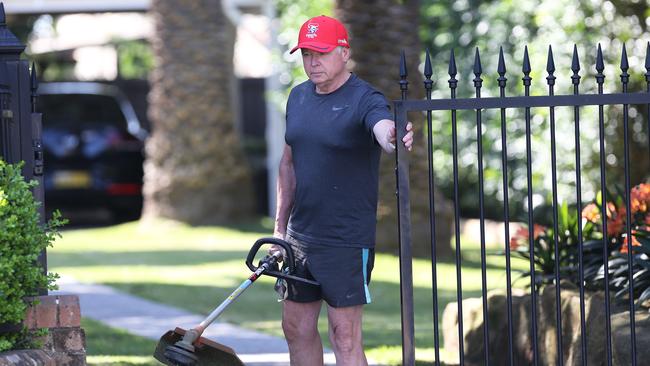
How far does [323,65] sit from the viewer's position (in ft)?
16.0

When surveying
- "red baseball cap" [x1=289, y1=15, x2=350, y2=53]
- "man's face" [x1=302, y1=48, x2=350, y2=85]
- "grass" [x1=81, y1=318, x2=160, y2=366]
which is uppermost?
"red baseball cap" [x1=289, y1=15, x2=350, y2=53]

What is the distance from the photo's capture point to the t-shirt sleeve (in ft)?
15.6

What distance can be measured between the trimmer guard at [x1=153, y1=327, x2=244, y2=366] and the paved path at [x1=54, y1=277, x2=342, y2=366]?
75.7 inches

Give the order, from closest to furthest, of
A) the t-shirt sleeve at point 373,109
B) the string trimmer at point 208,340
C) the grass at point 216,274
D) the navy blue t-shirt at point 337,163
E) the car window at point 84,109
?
the string trimmer at point 208,340 < the t-shirt sleeve at point 373,109 < the navy blue t-shirt at point 337,163 < the grass at point 216,274 < the car window at point 84,109

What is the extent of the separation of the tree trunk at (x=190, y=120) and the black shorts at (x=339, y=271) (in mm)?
10451

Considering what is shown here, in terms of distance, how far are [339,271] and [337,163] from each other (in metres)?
0.43

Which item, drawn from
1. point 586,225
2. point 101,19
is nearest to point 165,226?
point 586,225

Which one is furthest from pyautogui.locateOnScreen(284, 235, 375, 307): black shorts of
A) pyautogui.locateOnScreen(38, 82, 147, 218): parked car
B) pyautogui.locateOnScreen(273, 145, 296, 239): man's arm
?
pyautogui.locateOnScreen(38, 82, 147, 218): parked car

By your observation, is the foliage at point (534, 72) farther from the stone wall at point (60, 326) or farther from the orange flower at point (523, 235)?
the stone wall at point (60, 326)

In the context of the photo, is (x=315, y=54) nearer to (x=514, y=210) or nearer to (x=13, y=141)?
(x=13, y=141)

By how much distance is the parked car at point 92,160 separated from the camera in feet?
50.4

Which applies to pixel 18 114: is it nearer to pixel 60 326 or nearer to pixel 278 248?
pixel 60 326

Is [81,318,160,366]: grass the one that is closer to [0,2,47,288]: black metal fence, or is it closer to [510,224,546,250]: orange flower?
[0,2,47,288]: black metal fence

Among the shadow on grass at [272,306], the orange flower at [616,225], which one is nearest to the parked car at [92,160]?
the shadow on grass at [272,306]
